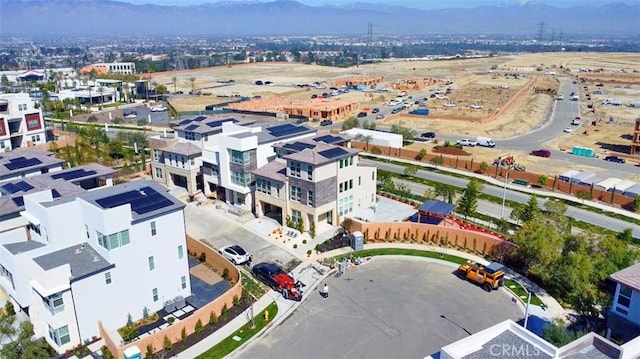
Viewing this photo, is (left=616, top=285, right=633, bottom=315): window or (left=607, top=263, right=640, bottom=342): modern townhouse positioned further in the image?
(left=616, top=285, right=633, bottom=315): window

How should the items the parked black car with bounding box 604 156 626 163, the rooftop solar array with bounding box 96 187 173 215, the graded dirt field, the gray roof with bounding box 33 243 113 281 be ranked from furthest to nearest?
the graded dirt field, the parked black car with bounding box 604 156 626 163, the rooftop solar array with bounding box 96 187 173 215, the gray roof with bounding box 33 243 113 281

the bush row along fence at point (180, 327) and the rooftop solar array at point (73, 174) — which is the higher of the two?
the rooftop solar array at point (73, 174)

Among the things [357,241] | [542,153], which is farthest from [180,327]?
[542,153]

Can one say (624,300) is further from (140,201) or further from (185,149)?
(185,149)

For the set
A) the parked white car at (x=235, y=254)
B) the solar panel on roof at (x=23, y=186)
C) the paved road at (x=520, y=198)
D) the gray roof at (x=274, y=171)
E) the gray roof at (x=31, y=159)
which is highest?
the solar panel on roof at (x=23, y=186)

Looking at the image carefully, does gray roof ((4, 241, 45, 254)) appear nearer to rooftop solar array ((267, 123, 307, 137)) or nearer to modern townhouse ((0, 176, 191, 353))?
modern townhouse ((0, 176, 191, 353))

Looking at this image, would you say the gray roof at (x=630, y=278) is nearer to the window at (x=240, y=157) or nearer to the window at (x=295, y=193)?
the window at (x=295, y=193)

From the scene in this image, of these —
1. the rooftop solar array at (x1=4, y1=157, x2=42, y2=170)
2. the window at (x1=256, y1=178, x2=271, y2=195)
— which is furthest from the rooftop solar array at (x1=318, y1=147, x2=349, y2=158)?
the rooftop solar array at (x1=4, y1=157, x2=42, y2=170)

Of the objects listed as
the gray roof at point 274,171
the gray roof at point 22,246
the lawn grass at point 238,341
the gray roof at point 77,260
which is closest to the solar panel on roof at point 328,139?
the gray roof at point 274,171
